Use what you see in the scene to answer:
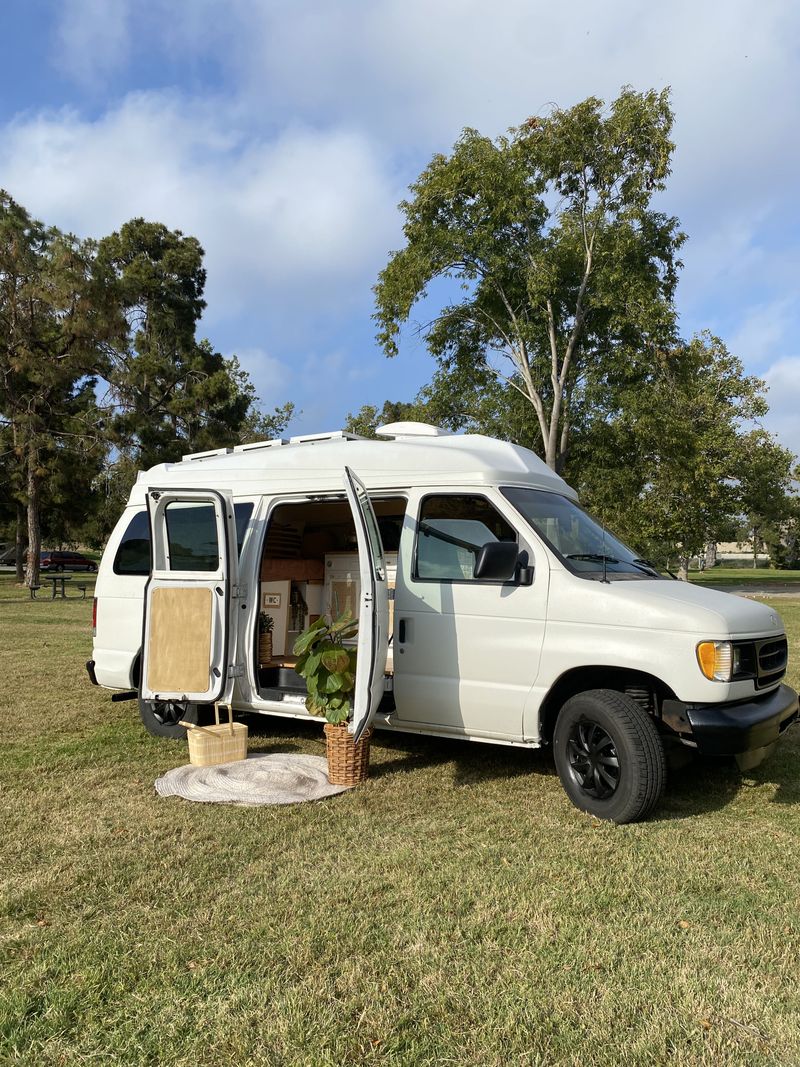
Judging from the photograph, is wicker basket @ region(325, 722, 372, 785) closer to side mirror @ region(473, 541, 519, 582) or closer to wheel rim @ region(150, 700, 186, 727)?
side mirror @ region(473, 541, 519, 582)

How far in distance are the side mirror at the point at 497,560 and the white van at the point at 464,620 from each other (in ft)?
0.04

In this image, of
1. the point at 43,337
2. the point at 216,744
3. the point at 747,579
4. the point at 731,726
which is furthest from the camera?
the point at 747,579

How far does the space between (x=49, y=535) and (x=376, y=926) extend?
43568mm

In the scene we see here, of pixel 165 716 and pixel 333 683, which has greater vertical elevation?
pixel 333 683

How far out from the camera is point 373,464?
231 inches

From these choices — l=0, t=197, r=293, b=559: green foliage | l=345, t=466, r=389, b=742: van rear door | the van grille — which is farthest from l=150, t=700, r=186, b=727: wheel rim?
l=0, t=197, r=293, b=559: green foliage

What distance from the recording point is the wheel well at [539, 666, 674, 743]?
475 cm

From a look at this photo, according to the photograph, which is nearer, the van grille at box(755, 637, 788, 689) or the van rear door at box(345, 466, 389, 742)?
the van grille at box(755, 637, 788, 689)

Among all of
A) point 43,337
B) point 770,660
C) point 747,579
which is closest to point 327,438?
point 770,660

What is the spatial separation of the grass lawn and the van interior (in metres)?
2.49

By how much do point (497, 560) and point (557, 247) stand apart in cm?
1705

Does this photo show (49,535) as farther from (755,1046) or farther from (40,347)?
(755,1046)

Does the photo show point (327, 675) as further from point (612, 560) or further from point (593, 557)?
point (612, 560)

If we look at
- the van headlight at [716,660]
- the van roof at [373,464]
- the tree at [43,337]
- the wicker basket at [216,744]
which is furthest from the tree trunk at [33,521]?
the van headlight at [716,660]
